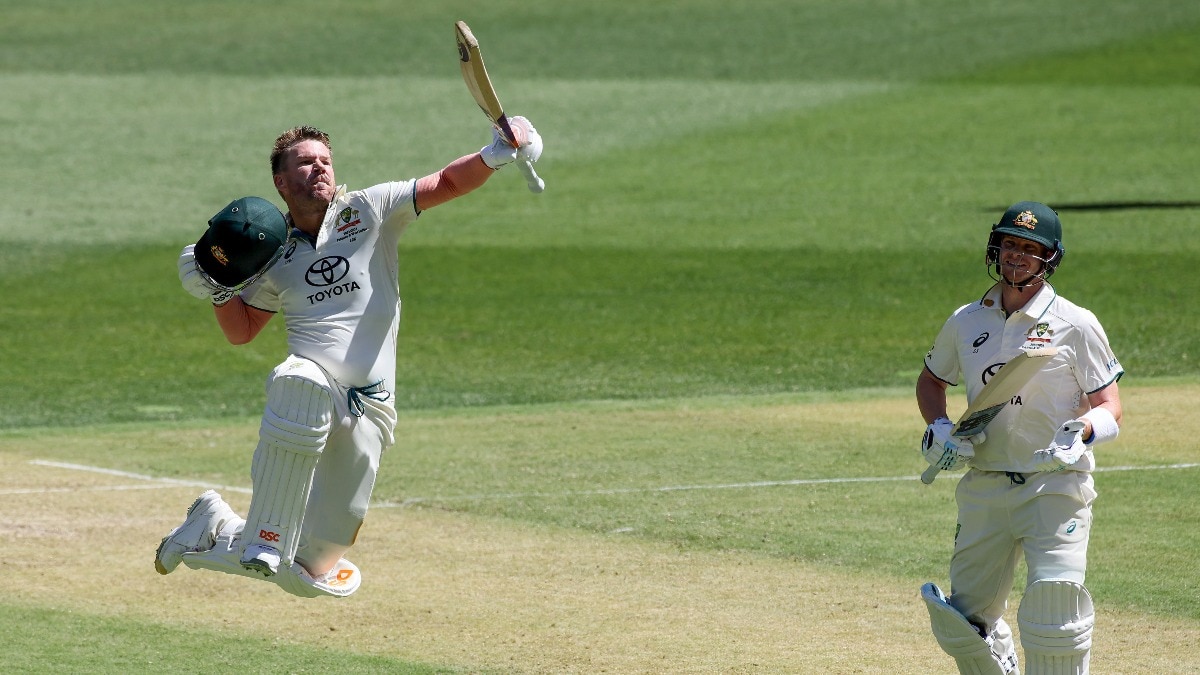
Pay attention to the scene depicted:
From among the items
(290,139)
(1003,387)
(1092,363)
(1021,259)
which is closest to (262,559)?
(290,139)

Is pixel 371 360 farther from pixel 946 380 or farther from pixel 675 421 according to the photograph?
pixel 675 421

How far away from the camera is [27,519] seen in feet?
35.0

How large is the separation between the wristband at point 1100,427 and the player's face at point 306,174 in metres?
3.45

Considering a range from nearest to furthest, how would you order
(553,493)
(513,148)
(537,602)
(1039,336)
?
1. (1039,336)
2. (513,148)
3. (537,602)
4. (553,493)

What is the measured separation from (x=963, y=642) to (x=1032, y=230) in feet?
5.64

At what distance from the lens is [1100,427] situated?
6594 millimetres

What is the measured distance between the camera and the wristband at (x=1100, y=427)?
21.6ft

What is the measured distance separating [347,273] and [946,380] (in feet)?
8.85

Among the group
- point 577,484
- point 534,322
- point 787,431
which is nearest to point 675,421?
point 787,431

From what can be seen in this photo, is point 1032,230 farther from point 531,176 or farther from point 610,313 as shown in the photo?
point 610,313

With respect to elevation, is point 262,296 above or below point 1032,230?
below

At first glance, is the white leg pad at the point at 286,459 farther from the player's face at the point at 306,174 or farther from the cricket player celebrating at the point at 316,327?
the player's face at the point at 306,174

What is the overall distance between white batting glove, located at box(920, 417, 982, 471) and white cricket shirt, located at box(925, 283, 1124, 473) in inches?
5.1

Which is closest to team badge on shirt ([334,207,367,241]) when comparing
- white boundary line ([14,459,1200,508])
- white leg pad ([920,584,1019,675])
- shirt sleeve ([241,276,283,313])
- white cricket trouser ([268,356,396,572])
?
shirt sleeve ([241,276,283,313])
